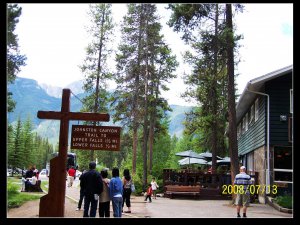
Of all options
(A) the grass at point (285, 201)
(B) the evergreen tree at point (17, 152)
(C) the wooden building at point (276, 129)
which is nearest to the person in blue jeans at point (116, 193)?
(A) the grass at point (285, 201)

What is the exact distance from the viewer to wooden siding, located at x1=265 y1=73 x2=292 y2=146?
728 inches

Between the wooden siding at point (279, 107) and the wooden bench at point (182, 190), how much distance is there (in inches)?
192

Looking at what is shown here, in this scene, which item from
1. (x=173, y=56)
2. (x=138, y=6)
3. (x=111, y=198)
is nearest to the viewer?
(x=111, y=198)

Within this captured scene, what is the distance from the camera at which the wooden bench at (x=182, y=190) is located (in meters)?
21.4

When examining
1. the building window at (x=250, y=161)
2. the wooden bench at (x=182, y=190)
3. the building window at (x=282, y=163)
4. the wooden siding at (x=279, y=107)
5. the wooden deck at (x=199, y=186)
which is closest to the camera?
the wooden siding at (x=279, y=107)

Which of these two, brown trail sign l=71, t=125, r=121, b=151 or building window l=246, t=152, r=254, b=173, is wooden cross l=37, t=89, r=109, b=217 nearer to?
brown trail sign l=71, t=125, r=121, b=151

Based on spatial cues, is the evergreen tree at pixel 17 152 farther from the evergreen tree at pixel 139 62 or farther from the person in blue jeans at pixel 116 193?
the person in blue jeans at pixel 116 193

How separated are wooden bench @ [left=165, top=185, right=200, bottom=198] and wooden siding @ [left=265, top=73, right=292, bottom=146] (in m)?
4.89

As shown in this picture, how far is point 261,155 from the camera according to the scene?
2039 centimetres

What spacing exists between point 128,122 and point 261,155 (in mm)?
17678

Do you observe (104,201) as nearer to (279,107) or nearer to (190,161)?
(279,107)

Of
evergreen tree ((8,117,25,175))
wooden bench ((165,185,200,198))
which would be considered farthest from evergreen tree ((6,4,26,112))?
evergreen tree ((8,117,25,175))
